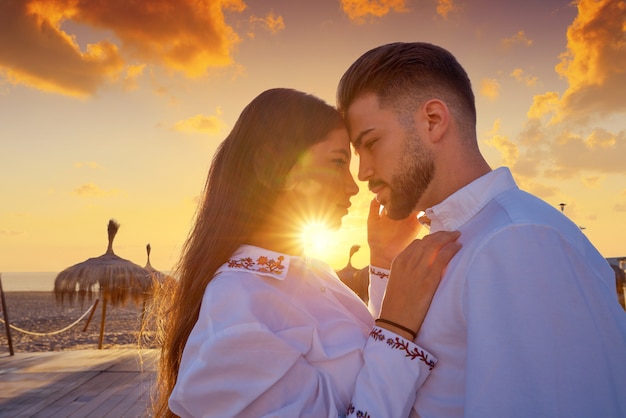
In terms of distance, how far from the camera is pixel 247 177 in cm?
221

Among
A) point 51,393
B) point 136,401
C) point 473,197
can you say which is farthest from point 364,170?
point 51,393

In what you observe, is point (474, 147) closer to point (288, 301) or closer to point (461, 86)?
point (461, 86)

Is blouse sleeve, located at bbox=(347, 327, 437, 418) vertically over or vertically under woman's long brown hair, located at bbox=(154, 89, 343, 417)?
under

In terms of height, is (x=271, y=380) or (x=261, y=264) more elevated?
(x=261, y=264)

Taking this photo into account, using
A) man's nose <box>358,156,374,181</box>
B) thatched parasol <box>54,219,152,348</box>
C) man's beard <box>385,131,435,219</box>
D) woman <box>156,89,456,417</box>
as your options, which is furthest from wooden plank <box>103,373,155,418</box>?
thatched parasol <box>54,219,152,348</box>

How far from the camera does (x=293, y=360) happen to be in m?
1.65

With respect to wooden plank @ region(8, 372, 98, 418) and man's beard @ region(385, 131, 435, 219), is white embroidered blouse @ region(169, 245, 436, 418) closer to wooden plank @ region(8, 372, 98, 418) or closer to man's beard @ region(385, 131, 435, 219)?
man's beard @ region(385, 131, 435, 219)

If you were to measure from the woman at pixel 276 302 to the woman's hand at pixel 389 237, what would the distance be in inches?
14.6

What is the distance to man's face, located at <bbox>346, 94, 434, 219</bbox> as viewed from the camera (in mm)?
1895

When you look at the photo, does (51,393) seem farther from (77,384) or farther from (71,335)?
(71,335)

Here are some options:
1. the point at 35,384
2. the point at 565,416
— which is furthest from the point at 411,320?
the point at 35,384

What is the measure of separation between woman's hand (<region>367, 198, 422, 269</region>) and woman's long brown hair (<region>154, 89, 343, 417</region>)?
74 centimetres

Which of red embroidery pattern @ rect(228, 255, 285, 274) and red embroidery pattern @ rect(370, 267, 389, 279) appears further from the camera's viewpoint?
red embroidery pattern @ rect(370, 267, 389, 279)

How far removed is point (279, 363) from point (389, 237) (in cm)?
126
